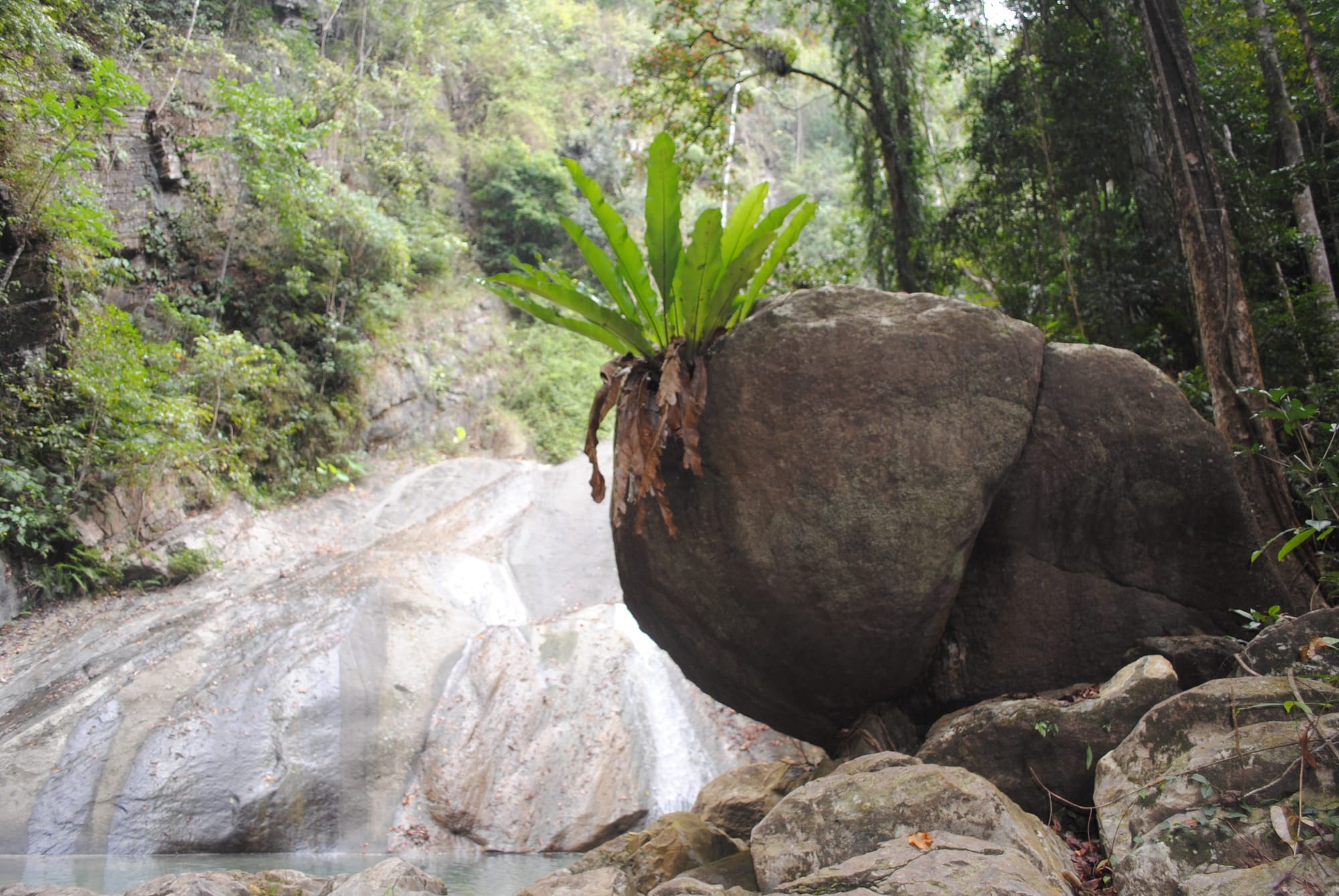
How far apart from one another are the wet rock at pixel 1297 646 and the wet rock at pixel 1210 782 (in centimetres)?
12

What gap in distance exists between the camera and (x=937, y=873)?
6.66 ft

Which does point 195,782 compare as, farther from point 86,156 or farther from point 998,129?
point 998,129

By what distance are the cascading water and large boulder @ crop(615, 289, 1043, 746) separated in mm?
2405

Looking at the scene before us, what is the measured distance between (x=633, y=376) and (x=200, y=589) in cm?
637

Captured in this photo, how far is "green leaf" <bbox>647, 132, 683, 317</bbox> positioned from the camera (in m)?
3.27

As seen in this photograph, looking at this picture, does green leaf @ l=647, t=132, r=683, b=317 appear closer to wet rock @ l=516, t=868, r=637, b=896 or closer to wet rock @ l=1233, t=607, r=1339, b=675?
wet rock @ l=516, t=868, r=637, b=896

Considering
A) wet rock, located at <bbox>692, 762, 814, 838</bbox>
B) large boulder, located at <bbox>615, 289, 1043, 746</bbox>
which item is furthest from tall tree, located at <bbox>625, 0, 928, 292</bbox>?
wet rock, located at <bbox>692, 762, 814, 838</bbox>

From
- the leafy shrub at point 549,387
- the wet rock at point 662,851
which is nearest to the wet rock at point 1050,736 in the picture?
the wet rock at point 662,851

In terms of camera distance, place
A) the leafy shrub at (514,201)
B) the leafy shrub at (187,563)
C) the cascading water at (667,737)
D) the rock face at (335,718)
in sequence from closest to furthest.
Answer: the rock face at (335,718), the cascading water at (667,737), the leafy shrub at (187,563), the leafy shrub at (514,201)

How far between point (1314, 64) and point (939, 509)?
4.52m

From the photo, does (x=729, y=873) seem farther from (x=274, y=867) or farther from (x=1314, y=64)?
(x=1314, y=64)

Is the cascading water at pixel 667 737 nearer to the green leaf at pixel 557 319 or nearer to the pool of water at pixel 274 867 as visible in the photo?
the pool of water at pixel 274 867

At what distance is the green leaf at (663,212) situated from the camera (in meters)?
3.27

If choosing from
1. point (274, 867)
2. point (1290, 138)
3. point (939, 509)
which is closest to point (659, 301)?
point (939, 509)
